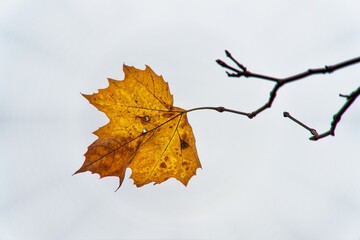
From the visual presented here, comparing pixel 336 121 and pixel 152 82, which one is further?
pixel 152 82

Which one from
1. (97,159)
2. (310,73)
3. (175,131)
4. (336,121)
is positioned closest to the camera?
(310,73)

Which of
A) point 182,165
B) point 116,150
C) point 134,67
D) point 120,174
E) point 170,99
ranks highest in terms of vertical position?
point 134,67

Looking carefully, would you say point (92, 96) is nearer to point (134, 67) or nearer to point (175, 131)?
point (134, 67)

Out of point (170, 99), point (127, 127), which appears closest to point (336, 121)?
point (170, 99)

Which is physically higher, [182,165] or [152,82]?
[152,82]

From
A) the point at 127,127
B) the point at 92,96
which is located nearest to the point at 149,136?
the point at 127,127

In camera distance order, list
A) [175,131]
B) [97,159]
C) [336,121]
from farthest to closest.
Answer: [175,131]
[97,159]
[336,121]
